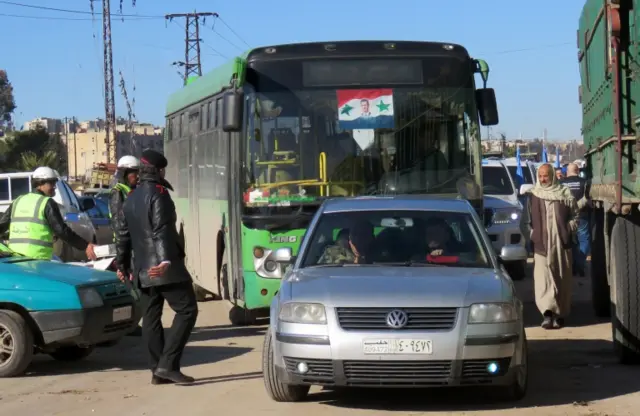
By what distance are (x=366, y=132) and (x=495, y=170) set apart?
876 cm

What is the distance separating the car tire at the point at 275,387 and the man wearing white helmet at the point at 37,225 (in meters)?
3.80

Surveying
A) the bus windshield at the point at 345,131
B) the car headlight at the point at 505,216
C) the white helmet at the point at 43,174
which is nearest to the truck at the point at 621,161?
the bus windshield at the point at 345,131

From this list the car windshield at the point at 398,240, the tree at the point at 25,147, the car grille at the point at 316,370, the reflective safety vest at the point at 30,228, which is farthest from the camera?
the tree at the point at 25,147

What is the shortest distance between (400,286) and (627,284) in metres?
2.49

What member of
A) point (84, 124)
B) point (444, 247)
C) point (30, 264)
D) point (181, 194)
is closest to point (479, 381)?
point (444, 247)

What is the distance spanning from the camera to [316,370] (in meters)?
7.56

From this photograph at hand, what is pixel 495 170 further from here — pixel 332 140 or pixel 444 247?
pixel 444 247

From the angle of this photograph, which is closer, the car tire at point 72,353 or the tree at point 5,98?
the car tire at point 72,353

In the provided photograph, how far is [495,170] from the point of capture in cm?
2027

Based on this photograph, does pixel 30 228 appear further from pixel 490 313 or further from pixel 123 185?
pixel 490 313

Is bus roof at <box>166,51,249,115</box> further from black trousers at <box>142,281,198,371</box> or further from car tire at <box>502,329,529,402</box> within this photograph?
car tire at <box>502,329,529,402</box>

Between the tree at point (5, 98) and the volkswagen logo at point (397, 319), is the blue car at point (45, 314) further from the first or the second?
the tree at point (5, 98)

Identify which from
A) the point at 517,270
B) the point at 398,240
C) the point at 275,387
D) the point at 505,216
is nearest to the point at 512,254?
the point at 398,240

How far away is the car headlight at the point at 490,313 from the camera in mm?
7500
